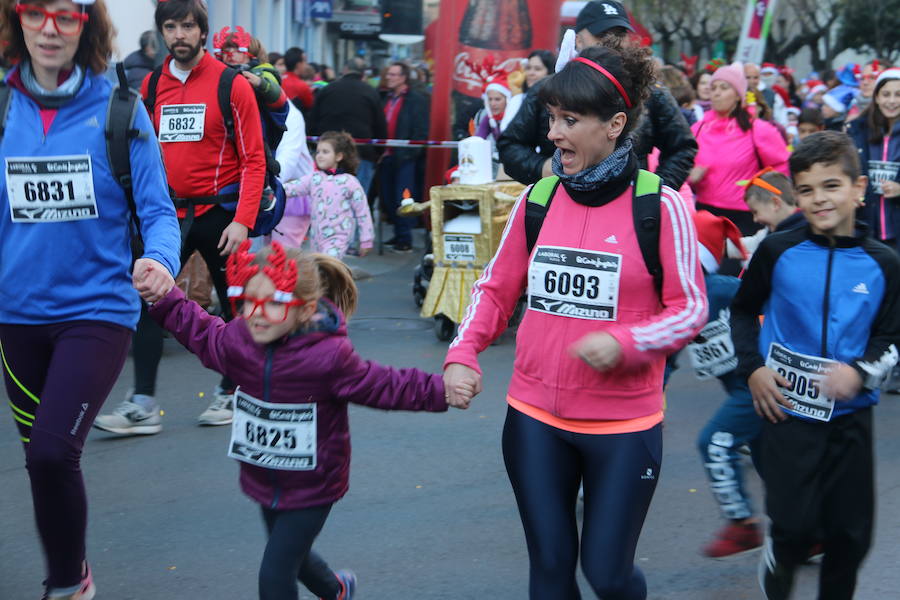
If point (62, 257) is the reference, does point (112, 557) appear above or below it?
below

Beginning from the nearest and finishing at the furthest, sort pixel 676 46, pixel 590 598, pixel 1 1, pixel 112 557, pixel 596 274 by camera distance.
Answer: pixel 596 274 → pixel 1 1 → pixel 590 598 → pixel 112 557 → pixel 676 46

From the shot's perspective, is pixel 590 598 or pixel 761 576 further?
pixel 590 598

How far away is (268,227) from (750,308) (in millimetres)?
3203

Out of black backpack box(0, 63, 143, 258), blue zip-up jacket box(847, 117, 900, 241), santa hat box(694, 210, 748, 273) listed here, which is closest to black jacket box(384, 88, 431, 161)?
blue zip-up jacket box(847, 117, 900, 241)

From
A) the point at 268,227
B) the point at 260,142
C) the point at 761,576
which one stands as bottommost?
the point at 761,576

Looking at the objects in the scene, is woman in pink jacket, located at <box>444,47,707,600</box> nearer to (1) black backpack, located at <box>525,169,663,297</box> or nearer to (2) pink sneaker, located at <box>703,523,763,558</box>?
(1) black backpack, located at <box>525,169,663,297</box>

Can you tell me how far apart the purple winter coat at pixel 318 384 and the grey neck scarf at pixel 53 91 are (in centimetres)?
88

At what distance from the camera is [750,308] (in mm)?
3832

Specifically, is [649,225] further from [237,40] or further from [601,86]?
[237,40]

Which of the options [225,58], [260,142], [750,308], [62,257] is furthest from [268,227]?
[750,308]

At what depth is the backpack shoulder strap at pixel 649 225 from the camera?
3219 mm

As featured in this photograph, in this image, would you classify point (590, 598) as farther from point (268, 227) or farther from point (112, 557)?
point (268, 227)

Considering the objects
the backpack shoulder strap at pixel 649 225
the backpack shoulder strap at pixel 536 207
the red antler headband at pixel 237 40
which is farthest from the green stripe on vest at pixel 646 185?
the red antler headband at pixel 237 40

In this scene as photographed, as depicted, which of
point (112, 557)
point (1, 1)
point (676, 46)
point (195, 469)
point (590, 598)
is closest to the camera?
point (1, 1)
